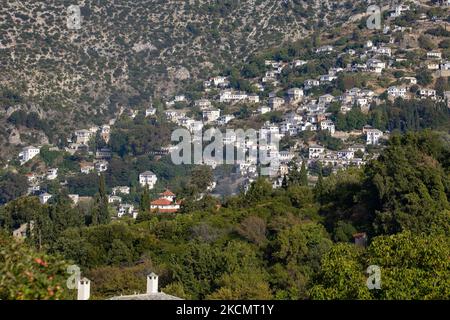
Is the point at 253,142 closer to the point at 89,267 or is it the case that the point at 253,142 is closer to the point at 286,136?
the point at 286,136

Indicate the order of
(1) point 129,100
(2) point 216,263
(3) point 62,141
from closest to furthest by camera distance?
(2) point 216,263 < (3) point 62,141 < (1) point 129,100

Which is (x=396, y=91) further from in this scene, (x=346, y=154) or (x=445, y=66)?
(x=346, y=154)

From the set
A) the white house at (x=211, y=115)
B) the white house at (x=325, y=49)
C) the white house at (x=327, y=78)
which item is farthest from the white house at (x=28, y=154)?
the white house at (x=325, y=49)

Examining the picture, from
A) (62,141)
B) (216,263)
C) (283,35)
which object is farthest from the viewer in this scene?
(283,35)

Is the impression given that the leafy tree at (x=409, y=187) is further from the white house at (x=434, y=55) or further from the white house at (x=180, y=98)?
the white house at (x=180, y=98)

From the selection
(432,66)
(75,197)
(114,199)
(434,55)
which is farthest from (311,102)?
(75,197)
